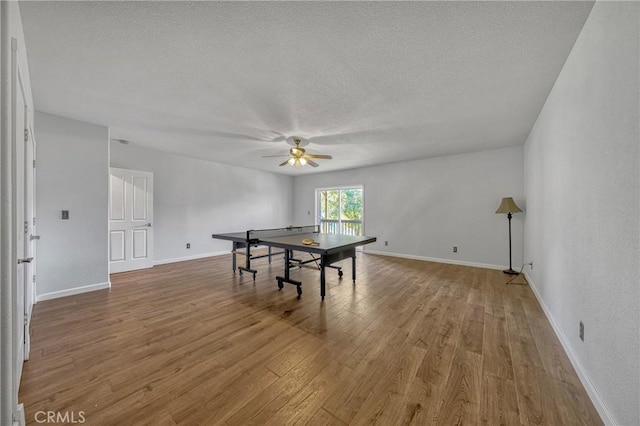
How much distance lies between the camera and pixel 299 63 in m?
1.97

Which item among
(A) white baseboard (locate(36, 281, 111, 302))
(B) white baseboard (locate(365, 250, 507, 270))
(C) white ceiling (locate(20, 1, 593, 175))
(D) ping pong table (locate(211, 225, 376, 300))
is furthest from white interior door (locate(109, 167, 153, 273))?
(B) white baseboard (locate(365, 250, 507, 270))

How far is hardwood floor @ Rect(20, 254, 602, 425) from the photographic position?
54.3 inches

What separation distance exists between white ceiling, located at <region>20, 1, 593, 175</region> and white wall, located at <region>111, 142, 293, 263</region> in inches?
56.1

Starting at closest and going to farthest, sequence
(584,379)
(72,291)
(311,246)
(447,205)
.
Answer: (584,379)
(311,246)
(72,291)
(447,205)

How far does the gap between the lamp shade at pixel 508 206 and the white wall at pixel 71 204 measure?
6481 mm

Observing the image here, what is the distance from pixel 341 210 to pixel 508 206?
409 cm

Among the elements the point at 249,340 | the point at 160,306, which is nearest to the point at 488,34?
the point at 249,340

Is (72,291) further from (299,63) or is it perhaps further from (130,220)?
(299,63)

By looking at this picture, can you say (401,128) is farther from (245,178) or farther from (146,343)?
(245,178)

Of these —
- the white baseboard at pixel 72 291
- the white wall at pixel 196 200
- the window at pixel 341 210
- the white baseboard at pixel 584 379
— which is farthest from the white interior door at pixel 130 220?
the white baseboard at pixel 584 379

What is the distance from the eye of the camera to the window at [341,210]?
22.6 feet

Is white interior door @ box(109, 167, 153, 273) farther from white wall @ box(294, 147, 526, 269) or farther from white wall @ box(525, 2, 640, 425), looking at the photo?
white wall @ box(525, 2, 640, 425)

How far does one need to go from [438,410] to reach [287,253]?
8.81 feet

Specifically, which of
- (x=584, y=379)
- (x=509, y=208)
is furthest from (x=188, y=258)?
(x=509, y=208)
